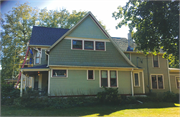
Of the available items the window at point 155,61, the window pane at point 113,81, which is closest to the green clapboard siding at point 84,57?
the window pane at point 113,81

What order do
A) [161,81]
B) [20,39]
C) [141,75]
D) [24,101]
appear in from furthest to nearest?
[20,39]
[161,81]
[141,75]
[24,101]

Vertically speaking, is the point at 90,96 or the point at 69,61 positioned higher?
the point at 69,61

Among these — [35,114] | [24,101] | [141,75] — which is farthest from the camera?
[141,75]

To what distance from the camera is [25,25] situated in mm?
31047

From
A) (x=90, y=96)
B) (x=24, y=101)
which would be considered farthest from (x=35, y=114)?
(x=90, y=96)

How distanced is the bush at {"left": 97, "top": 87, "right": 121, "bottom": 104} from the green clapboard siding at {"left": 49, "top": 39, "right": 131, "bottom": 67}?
293 cm

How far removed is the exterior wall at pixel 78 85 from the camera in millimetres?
15008

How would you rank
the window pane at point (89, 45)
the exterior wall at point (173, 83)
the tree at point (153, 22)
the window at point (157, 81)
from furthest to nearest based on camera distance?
the exterior wall at point (173, 83)
the window at point (157, 81)
the window pane at point (89, 45)
the tree at point (153, 22)

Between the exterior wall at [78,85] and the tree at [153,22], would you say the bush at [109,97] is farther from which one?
the tree at [153,22]

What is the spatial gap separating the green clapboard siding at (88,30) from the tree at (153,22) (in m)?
2.12

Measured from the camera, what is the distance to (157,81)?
21.2 metres

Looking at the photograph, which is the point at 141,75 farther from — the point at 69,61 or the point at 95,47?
the point at 69,61

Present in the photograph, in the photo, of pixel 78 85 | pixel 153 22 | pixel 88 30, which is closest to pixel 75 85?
pixel 78 85

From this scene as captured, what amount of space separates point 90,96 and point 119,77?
352 cm
